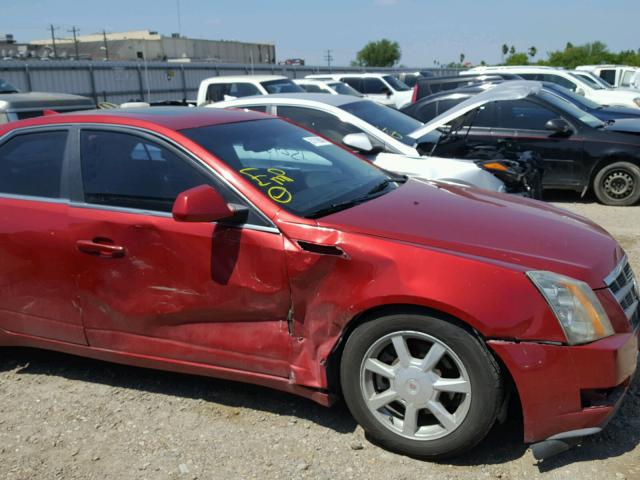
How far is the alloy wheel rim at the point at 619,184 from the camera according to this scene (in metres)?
9.07

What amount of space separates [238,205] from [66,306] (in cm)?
126

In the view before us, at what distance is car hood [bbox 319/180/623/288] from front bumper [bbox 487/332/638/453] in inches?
13.0

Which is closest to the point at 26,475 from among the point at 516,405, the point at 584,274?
the point at 516,405

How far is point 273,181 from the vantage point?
141 inches

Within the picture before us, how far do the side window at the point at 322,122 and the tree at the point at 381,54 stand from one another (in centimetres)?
9819

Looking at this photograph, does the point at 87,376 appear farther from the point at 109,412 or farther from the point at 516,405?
the point at 516,405

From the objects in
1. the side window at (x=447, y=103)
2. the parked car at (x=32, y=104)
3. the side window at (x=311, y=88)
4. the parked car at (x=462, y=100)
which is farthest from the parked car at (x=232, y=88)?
the side window at (x=447, y=103)

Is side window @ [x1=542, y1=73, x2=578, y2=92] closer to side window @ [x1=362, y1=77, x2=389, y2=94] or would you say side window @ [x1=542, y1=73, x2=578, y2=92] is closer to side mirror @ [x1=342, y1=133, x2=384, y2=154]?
side window @ [x1=362, y1=77, x2=389, y2=94]

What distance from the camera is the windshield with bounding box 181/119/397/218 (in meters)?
3.54

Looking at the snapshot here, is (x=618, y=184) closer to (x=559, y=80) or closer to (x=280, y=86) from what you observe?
(x=280, y=86)

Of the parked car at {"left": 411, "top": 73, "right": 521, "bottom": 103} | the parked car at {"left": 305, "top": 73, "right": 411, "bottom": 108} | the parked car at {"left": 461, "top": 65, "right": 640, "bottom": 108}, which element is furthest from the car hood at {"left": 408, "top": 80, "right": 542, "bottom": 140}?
the parked car at {"left": 305, "top": 73, "right": 411, "bottom": 108}

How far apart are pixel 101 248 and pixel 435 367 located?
189cm

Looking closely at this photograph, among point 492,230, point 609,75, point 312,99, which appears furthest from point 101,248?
point 609,75

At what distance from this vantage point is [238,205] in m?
3.38
